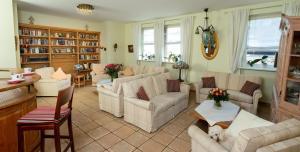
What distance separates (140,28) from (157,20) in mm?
941

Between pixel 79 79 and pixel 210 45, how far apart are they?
4858 mm

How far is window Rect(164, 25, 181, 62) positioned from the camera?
19.0 feet

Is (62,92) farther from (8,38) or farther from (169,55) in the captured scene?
(169,55)

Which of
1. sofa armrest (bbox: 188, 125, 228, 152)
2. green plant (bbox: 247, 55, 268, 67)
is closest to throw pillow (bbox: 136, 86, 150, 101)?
sofa armrest (bbox: 188, 125, 228, 152)

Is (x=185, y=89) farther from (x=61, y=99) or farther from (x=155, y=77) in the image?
(x=61, y=99)

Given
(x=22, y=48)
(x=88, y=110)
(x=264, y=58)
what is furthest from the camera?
(x=22, y=48)

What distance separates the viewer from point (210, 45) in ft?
16.1

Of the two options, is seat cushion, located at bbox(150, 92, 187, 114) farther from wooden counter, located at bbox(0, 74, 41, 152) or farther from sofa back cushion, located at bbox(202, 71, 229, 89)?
wooden counter, located at bbox(0, 74, 41, 152)

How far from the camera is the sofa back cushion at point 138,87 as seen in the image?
311cm

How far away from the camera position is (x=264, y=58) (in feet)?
13.8

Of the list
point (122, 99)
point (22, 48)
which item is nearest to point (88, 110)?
point (122, 99)

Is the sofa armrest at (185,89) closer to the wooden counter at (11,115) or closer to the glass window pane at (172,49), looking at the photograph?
the glass window pane at (172,49)

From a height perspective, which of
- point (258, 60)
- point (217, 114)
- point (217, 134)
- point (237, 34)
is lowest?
point (217, 114)

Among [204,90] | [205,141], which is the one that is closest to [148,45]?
[204,90]
